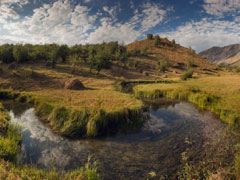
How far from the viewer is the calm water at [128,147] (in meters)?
9.76

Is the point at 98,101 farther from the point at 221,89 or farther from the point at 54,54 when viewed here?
the point at 54,54

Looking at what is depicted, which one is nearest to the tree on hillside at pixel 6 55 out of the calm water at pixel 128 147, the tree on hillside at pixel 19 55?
the tree on hillside at pixel 19 55

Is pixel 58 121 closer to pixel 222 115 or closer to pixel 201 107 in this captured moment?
pixel 222 115

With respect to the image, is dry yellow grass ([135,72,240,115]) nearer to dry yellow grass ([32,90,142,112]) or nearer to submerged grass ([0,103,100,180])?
dry yellow grass ([32,90,142,112])

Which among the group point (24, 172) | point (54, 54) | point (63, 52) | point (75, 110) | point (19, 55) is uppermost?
point (63, 52)

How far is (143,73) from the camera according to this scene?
2621 inches

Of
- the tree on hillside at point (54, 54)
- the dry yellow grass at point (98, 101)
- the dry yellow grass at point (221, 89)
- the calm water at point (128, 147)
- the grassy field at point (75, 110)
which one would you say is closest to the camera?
the grassy field at point (75, 110)

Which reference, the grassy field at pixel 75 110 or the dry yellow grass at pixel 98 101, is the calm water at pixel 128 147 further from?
the dry yellow grass at pixel 98 101

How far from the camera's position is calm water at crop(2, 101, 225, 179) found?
976 cm

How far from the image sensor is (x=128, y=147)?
1236cm

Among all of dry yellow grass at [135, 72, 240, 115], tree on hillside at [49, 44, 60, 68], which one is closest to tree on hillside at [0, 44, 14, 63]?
tree on hillside at [49, 44, 60, 68]

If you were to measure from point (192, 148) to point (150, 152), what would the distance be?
4.03 metres

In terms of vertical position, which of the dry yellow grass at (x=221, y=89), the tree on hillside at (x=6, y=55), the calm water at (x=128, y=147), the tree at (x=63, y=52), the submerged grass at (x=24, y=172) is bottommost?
the calm water at (x=128, y=147)

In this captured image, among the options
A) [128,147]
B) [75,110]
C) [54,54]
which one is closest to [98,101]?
[75,110]
